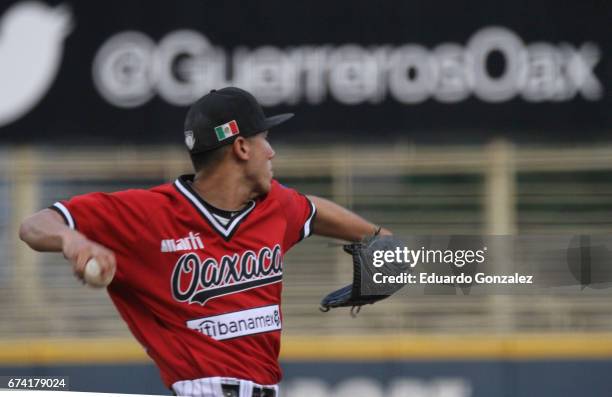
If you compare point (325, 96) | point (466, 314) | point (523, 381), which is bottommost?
point (523, 381)

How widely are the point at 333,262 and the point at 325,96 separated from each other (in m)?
1.44

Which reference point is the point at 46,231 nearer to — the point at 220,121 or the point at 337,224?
the point at 220,121

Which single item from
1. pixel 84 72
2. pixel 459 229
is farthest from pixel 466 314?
pixel 84 72

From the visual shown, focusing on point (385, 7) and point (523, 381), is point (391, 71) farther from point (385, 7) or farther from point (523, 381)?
point (523, 381)

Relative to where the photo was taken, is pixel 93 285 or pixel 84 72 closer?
pixel 93 285

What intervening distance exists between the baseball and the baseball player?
18.2 inches

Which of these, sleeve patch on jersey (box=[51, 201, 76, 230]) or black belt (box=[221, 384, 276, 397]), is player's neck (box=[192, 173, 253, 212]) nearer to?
sleeve patch on jersey (box=[51, 201, 76, 230])

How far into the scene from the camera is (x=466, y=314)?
348 inches

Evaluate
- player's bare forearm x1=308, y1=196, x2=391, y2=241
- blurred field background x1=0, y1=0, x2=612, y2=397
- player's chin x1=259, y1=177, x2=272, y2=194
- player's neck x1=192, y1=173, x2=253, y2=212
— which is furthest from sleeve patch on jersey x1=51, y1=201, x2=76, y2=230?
blurred field background x1=0, y1=0, x2=612, y2=397

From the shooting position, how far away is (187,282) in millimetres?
3641

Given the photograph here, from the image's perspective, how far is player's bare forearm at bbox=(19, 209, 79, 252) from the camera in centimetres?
334

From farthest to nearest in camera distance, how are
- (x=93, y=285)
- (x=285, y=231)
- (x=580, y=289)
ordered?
(x=580, y=289) < (x=285, y=231) < (x=93, y=285)

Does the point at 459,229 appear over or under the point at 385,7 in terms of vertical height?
under

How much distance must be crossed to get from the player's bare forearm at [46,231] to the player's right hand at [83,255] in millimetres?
95
